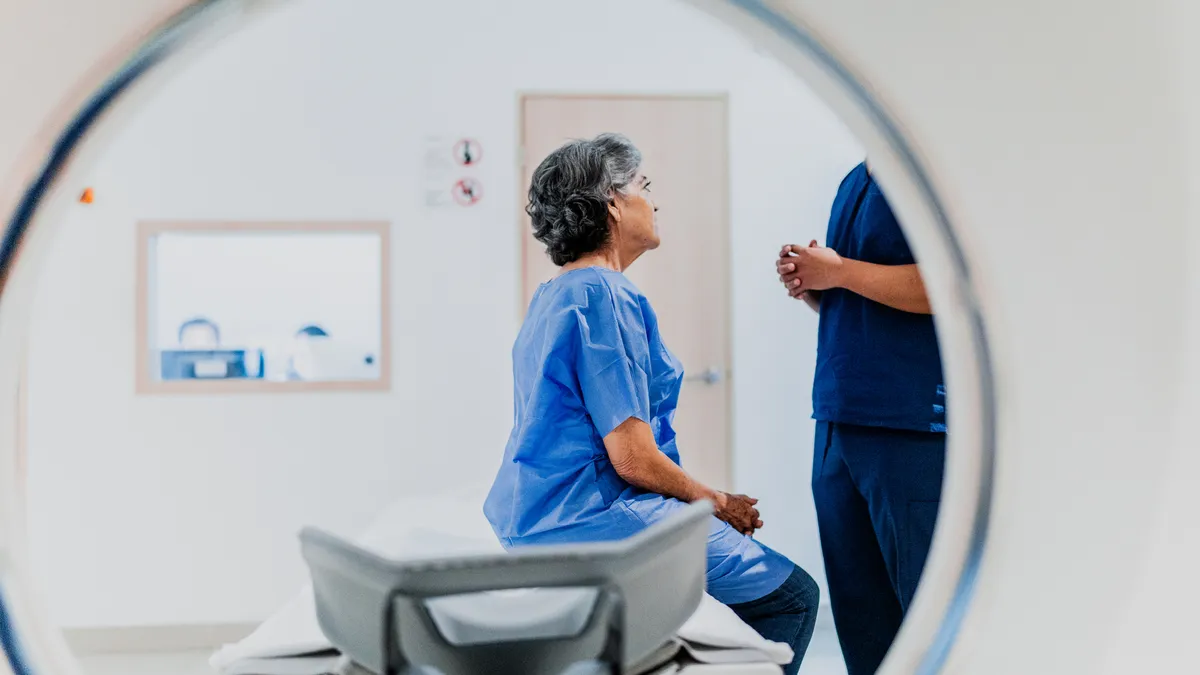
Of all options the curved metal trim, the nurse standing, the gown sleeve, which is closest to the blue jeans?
the nurse standing

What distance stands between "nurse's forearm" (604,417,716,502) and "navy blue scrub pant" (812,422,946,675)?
0.96 feet

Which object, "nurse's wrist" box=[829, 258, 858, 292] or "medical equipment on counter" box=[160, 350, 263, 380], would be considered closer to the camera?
"nurse's wrist" box=[829, 258, 858, 292]

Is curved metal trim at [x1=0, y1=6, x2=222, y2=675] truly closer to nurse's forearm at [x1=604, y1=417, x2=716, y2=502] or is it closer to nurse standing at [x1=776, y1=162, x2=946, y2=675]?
nurse's forearm at [x1=604, y1=417, x2=716, y2=502]

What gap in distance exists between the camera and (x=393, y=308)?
290 centimetres

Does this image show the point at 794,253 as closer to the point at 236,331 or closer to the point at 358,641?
Result: the point at 358,641

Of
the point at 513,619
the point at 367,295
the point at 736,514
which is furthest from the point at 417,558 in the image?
the point at 367,295

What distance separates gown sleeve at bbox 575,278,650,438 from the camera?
1.31m

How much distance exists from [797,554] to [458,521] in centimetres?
144

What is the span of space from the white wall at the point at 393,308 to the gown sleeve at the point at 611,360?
1.59m

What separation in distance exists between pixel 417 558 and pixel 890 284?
910mm

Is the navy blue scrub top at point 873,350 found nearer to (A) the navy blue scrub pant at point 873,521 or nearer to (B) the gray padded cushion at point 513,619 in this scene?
(A) the navy blue scrub pant at point 873,521

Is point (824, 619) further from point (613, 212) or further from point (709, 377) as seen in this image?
point (613, 212)

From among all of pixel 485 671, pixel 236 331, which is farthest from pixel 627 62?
pixel 485 671

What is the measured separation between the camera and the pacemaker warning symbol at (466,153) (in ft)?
9.54
